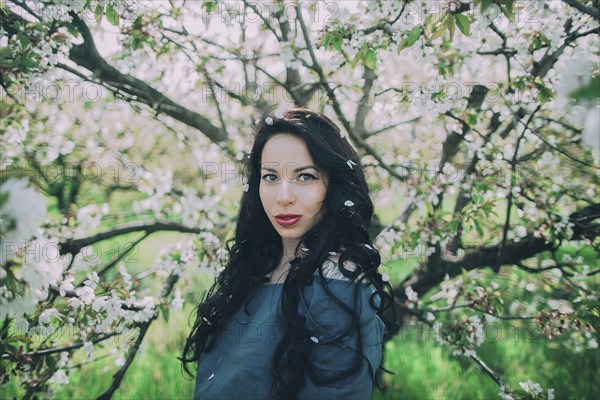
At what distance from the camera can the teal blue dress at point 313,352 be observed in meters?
1.44

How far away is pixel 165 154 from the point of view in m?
7.43

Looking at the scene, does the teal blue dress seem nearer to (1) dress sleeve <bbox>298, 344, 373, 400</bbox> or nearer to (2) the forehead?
(1) dress sleeve <bbox>298, 344, 373, 400</bbox>

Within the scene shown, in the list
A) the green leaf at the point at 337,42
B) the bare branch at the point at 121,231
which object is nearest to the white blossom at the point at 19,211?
the green leaf at the point at 337,42

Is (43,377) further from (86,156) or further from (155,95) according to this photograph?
(86,156)

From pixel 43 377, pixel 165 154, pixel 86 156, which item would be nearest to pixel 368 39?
pixel 43 377

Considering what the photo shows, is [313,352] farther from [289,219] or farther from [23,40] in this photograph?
[23,40]

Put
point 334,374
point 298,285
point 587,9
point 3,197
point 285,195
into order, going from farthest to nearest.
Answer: point 285,195 → point 298,285 → point 334,374 → point 587,9 → point 3,197

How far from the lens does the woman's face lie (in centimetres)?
177

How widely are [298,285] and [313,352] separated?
0.24 metres

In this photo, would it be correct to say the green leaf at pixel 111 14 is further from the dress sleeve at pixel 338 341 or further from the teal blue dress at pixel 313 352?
the dress sleeve at pixel 338 341

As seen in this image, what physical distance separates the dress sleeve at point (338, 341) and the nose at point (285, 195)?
0.33m

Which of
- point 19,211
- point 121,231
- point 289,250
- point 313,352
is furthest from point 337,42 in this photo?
point 121,231

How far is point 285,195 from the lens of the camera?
1.73 meters

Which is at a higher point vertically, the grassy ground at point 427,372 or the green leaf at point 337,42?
the green leaf at point 337,42
